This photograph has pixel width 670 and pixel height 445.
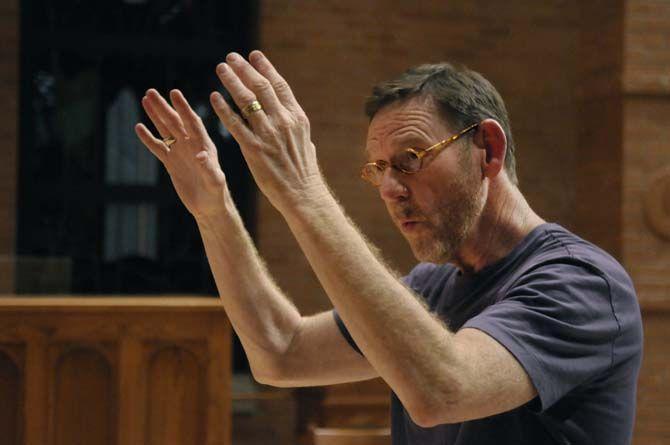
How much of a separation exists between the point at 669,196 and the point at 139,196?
14.0 feet

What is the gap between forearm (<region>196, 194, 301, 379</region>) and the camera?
2.08 metres

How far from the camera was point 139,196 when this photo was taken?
787 cm

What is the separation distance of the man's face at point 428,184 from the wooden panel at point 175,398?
146cm

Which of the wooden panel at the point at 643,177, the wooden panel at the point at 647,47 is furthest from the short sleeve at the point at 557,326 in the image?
the wooden panel at the point at 647,47

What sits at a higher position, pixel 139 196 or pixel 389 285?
pixel 389 285

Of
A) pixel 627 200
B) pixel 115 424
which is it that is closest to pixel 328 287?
pixel 115 424

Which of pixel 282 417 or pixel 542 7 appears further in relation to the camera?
pixel 542 7

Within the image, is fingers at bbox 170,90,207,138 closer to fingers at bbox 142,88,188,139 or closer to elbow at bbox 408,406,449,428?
fingers at bbox 142,88,188,139

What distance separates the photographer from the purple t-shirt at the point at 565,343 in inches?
63.6

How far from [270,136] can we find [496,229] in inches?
24.7

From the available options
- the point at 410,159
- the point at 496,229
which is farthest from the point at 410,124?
the point at 496,229

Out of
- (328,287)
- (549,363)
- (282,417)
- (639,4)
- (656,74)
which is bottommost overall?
(282,417)

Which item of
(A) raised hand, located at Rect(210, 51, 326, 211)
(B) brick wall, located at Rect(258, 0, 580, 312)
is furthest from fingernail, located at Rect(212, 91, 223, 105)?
(B) brick wall, located at Rect(258, 0, 580, 312)

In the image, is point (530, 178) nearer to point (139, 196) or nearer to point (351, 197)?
point (351, 197)
